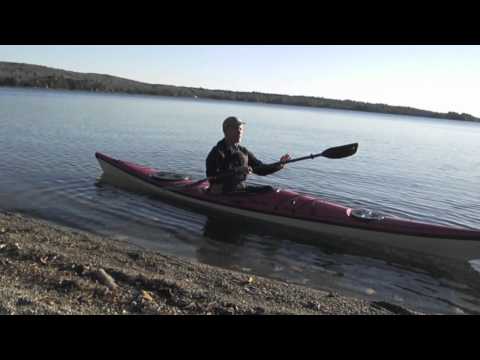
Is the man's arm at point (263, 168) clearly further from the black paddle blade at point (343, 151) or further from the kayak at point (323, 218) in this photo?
the black paddle blade at point (343, 151)

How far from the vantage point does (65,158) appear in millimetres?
15320

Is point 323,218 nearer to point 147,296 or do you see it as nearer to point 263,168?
point 263,168

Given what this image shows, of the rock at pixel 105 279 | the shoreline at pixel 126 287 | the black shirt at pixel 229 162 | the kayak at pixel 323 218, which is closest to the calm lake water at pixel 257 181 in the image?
the kayak at pixel 323 218

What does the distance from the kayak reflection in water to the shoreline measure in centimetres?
271

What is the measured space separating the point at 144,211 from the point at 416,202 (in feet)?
28.9

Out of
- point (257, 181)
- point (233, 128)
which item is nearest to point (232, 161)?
point (233, 128)

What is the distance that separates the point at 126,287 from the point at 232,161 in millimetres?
4852

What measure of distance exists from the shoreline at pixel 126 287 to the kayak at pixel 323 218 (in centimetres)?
255

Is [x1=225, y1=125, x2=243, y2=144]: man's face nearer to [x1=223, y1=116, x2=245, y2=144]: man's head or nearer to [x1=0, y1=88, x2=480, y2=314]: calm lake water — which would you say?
[x1=223, y1=116, x2=245, y2=144]: man's head

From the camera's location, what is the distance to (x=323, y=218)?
342 inches

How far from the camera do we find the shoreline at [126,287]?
13.0 ft

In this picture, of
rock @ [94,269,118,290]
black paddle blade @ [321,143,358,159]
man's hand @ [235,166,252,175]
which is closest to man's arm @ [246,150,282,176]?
man's hand @ [235,166,252,175]

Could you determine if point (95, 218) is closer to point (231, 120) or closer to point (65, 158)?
point (231, 120)
